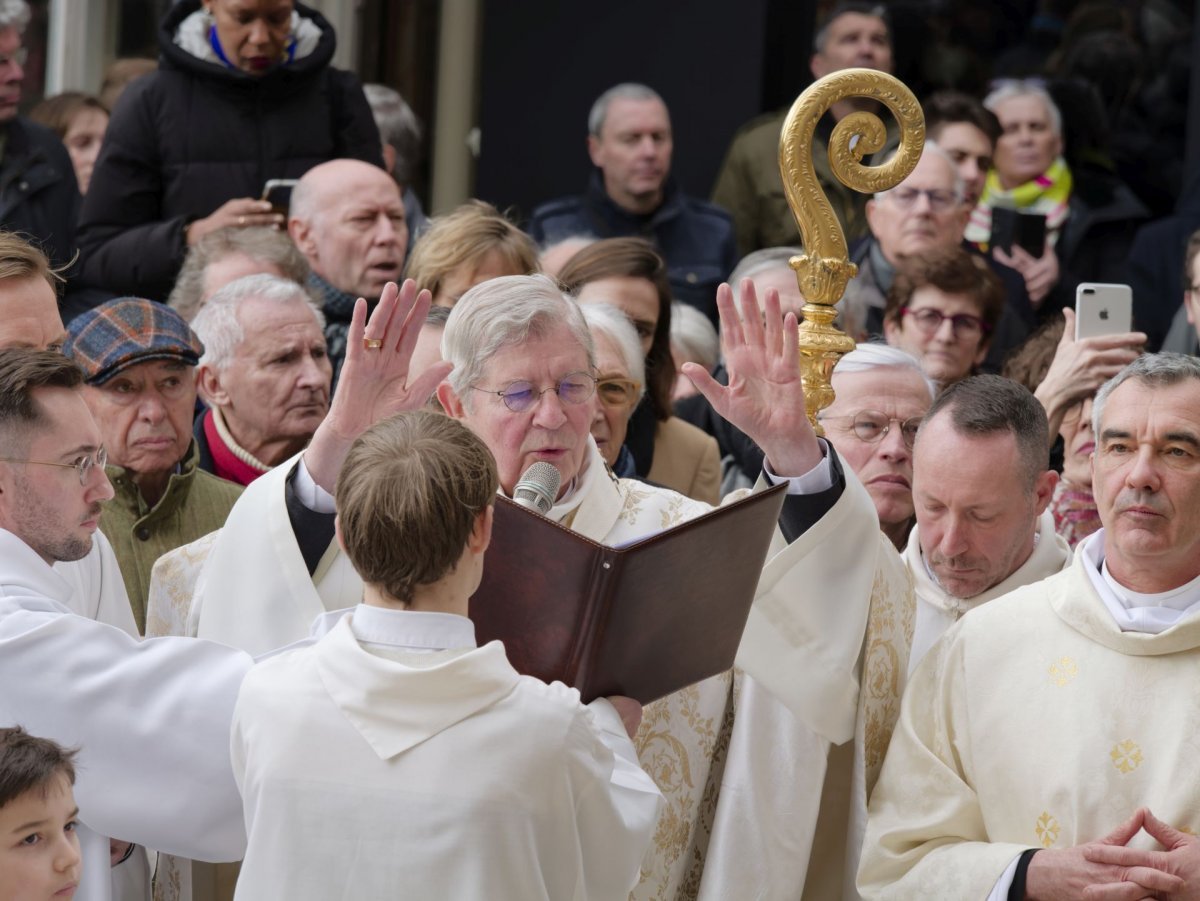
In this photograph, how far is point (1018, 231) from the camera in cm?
742

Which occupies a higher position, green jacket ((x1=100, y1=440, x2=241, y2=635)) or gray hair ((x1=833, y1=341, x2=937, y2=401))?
gray hair ((x1=833, y1=341, x2=937, y2=401))

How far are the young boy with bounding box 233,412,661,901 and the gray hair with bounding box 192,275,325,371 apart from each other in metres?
2.58

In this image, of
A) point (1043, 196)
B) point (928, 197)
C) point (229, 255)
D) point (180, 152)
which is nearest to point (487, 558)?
point (229, 255)

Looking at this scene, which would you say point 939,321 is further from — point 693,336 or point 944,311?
point 693,336

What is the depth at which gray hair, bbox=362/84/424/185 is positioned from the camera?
811 centimetres

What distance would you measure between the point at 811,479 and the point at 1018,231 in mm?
3619

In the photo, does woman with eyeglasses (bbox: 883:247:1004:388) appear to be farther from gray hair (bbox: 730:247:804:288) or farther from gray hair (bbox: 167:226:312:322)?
gray hair (bbox: 167:226:312:322)

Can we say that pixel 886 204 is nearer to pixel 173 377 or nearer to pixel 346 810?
pixel 173 377

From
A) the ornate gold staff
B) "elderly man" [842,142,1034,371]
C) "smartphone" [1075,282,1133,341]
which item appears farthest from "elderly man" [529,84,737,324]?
the ornate gold staff

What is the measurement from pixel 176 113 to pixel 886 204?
2.43 metres

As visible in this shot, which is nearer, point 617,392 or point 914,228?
point 617,392

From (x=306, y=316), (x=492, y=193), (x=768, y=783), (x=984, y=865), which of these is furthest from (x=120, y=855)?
(x=492, y=193)

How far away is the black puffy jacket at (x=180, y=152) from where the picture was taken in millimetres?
6684

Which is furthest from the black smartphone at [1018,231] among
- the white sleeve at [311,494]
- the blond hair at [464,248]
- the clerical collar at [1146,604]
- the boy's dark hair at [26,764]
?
the boy's dark hair at [26,764]
